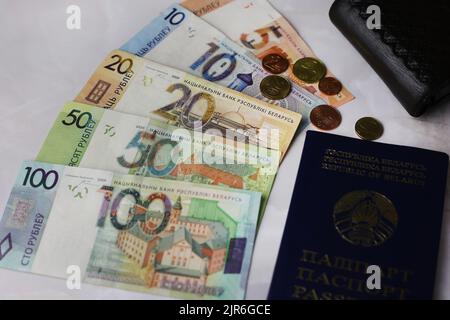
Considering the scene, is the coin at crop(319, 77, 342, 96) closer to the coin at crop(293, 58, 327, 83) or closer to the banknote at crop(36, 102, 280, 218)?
the coin at crop(293, 58, 327, 83)

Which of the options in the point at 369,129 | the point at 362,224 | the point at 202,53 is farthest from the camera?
the point at 202,53

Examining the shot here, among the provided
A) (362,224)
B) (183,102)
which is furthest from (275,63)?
(362,224)

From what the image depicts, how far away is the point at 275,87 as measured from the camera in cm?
92

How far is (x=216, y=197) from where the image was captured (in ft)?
2.62

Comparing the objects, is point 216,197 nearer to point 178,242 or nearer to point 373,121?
point 178,242

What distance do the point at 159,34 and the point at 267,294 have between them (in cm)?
53

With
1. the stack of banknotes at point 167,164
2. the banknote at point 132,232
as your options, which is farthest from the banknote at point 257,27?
the banknote at point 132,232

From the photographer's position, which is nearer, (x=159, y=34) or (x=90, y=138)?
(x=90, y=138)

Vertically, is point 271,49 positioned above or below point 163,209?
above

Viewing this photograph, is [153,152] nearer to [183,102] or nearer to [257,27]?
[183,102]

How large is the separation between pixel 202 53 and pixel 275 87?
155mm
